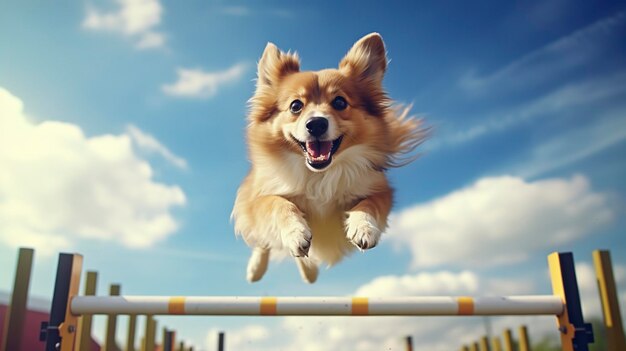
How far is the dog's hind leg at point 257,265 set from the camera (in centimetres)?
347

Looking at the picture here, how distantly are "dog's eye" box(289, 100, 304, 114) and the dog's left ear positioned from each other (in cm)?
34

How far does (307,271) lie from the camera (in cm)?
354

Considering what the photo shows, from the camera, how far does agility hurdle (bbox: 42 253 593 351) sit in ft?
7.48

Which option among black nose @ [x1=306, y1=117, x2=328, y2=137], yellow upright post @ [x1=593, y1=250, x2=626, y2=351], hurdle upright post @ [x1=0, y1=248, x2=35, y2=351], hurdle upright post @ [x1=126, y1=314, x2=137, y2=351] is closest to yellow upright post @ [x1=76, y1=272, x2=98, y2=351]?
hurdle upright post @ [x1=126, y1=314, x2=137, y2=351]

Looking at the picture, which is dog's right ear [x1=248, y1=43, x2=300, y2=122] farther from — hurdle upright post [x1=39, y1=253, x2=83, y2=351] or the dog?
hurdle upright post [x1=39, y1=253, x2=83, y2=351]

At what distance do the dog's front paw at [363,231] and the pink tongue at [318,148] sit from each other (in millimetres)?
398

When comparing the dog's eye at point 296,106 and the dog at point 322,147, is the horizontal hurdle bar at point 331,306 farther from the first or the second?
the dog's eye at point 296,106

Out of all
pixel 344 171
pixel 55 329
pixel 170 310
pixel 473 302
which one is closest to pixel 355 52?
pixel 344 171

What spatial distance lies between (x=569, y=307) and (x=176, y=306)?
70.2 inches

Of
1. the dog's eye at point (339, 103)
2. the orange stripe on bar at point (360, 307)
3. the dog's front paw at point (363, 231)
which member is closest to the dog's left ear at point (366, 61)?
the dog's eye at point (339, 103)

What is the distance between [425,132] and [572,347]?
146 cm

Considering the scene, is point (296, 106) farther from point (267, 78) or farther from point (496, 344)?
point (496, 344)

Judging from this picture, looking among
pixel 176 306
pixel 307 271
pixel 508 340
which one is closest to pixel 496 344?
pixel 508 340

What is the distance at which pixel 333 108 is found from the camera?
2.77 metres
